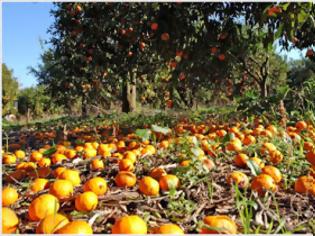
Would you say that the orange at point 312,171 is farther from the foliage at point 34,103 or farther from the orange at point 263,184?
the foliage at point 34,103

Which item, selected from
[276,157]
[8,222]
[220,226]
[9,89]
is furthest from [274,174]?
[9,89]

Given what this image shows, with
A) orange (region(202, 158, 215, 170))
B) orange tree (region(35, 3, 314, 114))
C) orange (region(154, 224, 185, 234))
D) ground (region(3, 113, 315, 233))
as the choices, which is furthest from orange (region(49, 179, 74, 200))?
orange tree (region(35, 3, 314, 114))

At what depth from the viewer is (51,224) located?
1302 mm

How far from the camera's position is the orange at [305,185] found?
1.82 m

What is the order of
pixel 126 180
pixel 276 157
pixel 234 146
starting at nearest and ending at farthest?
pixel 126 180
pixel 276 157
pixel 234 146

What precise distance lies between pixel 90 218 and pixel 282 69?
25192 millimetres

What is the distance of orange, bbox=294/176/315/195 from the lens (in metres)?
1.82

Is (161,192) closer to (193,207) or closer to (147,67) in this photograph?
(193,207)

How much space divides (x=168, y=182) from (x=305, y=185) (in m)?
0.66

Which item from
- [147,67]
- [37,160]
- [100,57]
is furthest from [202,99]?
[37,160]

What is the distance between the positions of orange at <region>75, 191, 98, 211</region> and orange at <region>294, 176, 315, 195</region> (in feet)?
3.23

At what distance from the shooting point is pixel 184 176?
1957 mm

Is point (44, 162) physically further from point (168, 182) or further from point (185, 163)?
point (168, 182)

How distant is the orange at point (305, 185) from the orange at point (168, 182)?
59 centimetres
